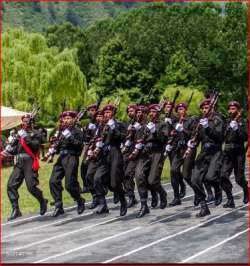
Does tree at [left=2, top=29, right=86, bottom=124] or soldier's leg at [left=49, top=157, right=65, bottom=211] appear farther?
tree at [left=2, top=29, right=86, bottom=124]

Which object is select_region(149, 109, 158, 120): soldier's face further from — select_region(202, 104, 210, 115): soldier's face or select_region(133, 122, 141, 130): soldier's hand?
select_region(202, 104, 210, 115): soldier's face

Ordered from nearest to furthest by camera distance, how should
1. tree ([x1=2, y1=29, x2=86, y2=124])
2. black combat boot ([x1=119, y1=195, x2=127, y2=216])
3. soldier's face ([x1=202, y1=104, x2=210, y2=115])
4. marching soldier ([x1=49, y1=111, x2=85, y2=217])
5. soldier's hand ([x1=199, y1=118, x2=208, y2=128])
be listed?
1. soldier's hand ([x1=199, y1=118, x2=208, y2=128])
2. soldier's face ([x1=202, y1=104, x2=210, y2=115])
3. marching soldier ([x1=49, y1=111, x2=85, y2=217])
4. black combat boot ([x1=119, y1=195, x2=127, y2=216])
5. tree ([x1=2, y1=29, x2=86, y2=124])

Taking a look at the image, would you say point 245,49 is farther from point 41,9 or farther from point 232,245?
point 41,9

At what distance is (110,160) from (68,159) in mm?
789

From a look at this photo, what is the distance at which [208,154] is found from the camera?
49.2ft

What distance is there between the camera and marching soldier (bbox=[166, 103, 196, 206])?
16328 mm

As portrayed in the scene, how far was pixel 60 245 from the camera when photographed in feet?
41.6

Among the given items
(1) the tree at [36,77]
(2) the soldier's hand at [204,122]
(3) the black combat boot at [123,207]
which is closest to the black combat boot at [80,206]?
(3) the black combat boot at [123,207]

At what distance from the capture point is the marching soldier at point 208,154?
48.3 ft

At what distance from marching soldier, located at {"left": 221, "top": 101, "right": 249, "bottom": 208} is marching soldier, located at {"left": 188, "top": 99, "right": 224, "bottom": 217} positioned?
1.70ft

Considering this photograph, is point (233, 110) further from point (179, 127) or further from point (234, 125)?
point (179, 127)

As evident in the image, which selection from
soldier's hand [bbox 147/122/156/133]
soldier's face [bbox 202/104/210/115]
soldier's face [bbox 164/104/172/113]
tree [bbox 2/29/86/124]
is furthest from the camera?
tree [bbox 2/29/86/124]

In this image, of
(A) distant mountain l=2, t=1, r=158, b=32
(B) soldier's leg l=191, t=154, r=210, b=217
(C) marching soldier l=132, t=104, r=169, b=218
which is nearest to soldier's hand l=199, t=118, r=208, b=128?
(B) soldier's leg l=191, t=154, r=210, b=217

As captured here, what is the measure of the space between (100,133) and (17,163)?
168 centimetres
